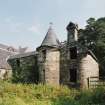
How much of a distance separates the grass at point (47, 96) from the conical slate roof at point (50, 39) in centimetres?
739

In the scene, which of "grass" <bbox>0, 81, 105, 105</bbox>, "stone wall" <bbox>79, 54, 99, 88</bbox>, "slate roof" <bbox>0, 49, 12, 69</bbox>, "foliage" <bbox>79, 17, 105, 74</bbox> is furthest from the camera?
"slate roof" <bbox>0, 49, 12, 69</bbox>

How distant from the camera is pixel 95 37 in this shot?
4388 cm

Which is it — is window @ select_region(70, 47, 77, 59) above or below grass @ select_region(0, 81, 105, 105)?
above

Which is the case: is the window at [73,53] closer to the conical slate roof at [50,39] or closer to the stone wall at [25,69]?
the conical slate roof at [50,39]

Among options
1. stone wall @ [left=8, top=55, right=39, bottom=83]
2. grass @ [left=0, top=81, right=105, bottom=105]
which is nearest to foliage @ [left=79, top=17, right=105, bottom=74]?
stone wall @ [left=8, top=55, right=39, bottom=83]

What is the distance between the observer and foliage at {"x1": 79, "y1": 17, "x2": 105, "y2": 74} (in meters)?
42.2

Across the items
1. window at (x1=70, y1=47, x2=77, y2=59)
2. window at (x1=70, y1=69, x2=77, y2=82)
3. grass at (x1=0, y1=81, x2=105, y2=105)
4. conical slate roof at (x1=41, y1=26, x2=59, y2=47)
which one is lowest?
grass at (x1=0, y1=81, x2=105, y2=105)

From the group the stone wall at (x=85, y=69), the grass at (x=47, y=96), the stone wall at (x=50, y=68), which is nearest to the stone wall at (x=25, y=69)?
the stone wall at (x=50, y=68)

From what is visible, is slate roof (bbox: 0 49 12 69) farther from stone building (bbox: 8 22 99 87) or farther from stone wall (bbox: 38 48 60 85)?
stone wall (bbox: 38 48 60 85)

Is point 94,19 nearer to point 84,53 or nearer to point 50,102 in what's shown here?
point 84,53

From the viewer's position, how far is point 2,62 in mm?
43625

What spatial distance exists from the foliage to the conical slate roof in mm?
7222

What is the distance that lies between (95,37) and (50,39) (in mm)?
11595

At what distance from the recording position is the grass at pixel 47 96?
2230 cm
